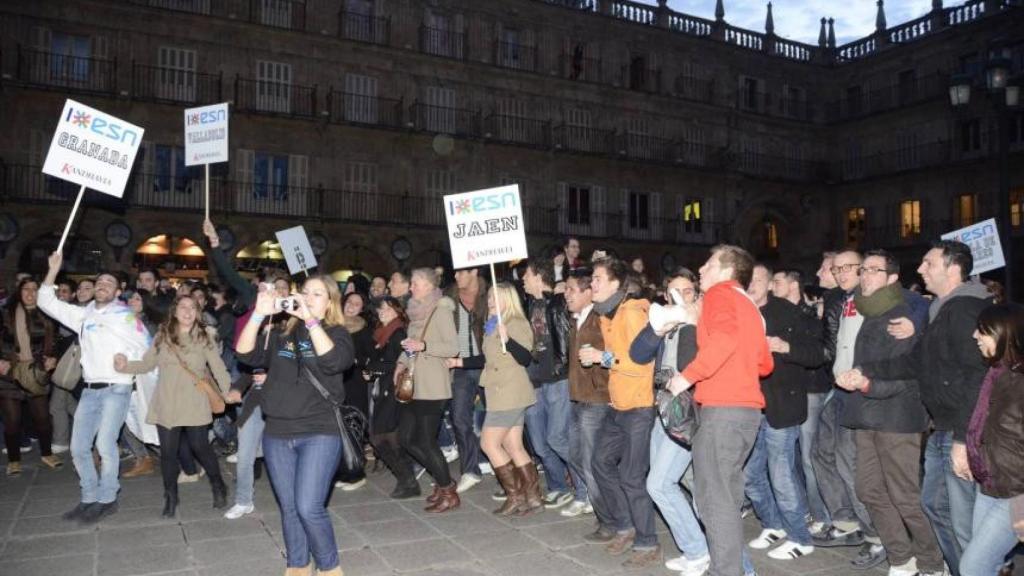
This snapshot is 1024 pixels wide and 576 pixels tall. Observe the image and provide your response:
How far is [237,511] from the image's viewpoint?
6.69m

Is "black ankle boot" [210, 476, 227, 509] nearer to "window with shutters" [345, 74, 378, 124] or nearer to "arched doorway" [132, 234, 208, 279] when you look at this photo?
"arched doorway" [132, 234, 208, 279]

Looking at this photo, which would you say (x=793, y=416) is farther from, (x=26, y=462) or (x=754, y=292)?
(x=26, y=462)

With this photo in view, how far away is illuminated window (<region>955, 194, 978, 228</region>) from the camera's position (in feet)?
102

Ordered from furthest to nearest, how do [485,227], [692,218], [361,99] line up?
[692,218] < [361,99] < [485,227]

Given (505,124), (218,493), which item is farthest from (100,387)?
(505,124)

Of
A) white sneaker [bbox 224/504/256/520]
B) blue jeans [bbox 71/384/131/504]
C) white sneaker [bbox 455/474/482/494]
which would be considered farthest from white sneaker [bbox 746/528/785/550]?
blue jeans [bbox 71/384/131/504]

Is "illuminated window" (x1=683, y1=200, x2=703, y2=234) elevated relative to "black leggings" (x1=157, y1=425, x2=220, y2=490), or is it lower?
elevated

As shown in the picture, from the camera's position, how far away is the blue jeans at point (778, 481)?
→ 5688mm

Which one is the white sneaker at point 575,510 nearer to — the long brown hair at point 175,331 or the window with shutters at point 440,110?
the long brown hair at point 175,331

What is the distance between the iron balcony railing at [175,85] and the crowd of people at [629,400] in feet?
54.6

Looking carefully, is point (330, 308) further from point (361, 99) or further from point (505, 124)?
point (505, 124)

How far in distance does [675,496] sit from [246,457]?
380cm

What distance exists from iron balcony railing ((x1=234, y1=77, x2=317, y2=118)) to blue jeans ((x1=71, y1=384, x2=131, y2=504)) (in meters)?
19.3

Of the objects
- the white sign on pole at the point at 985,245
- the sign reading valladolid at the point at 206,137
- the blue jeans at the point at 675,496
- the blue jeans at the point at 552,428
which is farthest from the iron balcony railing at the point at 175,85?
the blue jeans at the point at 675,496
